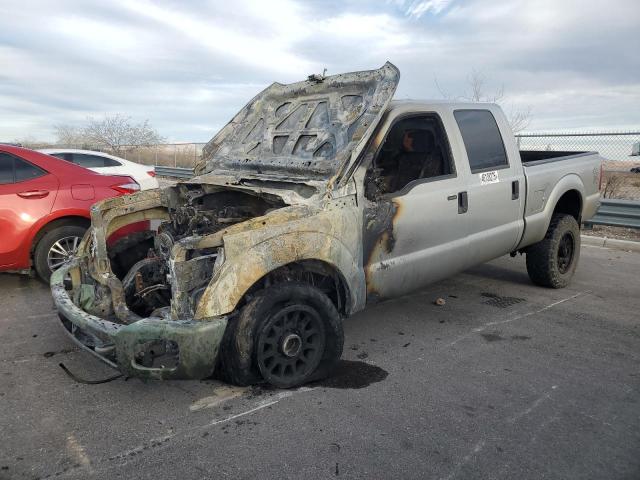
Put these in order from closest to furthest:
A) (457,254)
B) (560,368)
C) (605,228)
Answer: (560,368) < (457,254) < (605,228)

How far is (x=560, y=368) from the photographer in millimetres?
3713

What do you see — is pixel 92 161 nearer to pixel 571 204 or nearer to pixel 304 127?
pixel 304 127

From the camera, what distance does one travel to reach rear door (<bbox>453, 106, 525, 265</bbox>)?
4.38 m

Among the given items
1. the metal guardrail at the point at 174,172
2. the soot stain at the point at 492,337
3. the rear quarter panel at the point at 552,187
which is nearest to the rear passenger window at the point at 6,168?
the soot stain at the point at 492,337

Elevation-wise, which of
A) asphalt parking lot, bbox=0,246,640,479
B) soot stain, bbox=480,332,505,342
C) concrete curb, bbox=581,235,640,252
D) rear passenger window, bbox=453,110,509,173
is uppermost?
rear passenger window, bbox=453,110,509,173

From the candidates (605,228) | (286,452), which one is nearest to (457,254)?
(286,452)

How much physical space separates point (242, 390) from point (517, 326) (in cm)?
264

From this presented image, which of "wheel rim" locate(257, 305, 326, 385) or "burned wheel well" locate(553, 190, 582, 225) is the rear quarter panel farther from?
"wheel rim" locate(257, 305, 326, 385)

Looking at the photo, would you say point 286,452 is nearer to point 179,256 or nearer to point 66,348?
point 179,256

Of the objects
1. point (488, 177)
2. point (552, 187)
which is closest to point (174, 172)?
point (552, 187)

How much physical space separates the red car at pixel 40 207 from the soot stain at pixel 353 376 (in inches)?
129

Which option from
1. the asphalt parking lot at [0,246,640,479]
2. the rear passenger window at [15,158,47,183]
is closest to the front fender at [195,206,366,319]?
the asphalt parking lot at [0,246,640,479]

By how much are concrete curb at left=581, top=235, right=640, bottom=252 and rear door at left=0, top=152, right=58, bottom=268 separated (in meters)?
7.90

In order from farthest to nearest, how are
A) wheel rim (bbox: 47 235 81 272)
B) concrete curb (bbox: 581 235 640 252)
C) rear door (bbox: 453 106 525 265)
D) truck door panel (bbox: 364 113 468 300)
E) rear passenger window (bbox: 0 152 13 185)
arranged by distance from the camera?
1. concrete curb (bbox: 581 235 640 252)
2. wheel rim (bbox: 47 235 81 272)
3. rear passenger window (bbox: 0 152 13 185)
4. rear door (bbox: 453 106 525 265)
5. truck door panel (bbox: 364 113 468 300)
